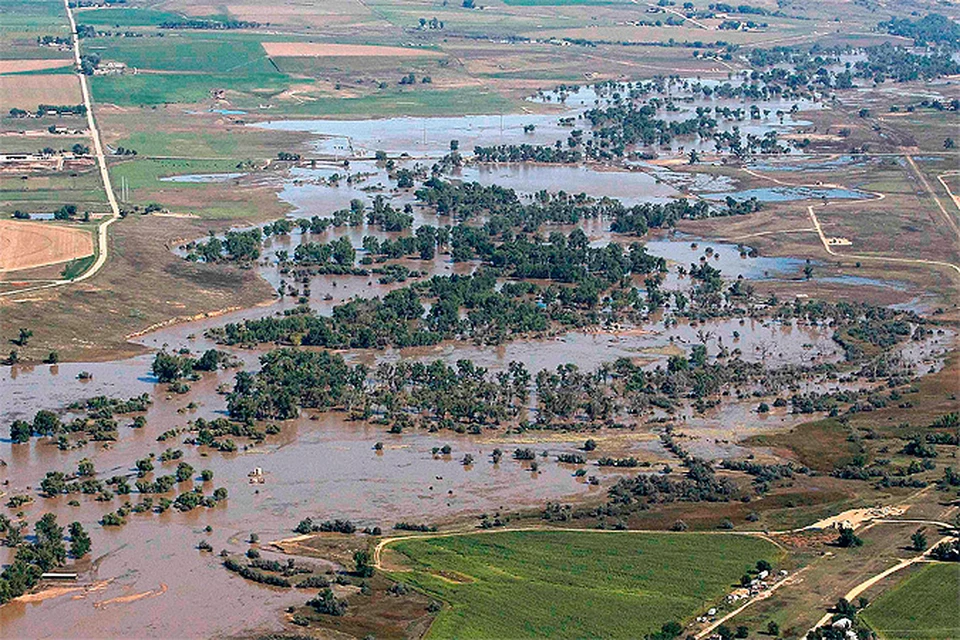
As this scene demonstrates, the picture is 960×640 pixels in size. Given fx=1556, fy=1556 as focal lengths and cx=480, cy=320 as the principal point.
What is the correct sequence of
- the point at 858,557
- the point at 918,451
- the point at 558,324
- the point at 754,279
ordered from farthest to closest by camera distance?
the point at 754,279 < the point at 558,324 < the point at 918,451 < the point at 858,557

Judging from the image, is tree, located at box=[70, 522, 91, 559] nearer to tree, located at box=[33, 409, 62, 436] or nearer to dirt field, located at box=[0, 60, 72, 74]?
tree, located at box=[33, 409, 62, 436]

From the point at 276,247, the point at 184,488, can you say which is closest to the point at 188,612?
the point at 184,488

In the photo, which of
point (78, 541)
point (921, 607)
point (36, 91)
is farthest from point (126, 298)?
point (36, 91)

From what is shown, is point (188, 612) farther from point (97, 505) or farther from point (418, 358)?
point (418, 358)

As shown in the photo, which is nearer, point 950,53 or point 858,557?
point 858,557

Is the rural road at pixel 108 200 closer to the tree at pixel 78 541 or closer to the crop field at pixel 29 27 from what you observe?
the crop field at pixel 29 27

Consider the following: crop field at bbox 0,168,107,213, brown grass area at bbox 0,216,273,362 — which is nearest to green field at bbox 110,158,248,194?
crop field at bbox 0,168,107,213
